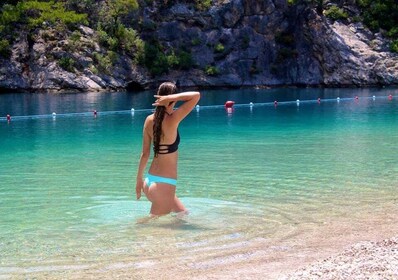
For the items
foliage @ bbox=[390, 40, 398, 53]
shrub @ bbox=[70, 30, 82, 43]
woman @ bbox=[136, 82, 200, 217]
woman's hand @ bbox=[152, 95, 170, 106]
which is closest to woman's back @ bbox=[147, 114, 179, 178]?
woman @ bbox=[136, 82, 200, 217]

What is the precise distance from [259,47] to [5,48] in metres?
23.2

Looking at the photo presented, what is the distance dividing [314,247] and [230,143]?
12.3 m

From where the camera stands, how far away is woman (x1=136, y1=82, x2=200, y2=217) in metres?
8.39

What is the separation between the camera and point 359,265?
6.32 meters

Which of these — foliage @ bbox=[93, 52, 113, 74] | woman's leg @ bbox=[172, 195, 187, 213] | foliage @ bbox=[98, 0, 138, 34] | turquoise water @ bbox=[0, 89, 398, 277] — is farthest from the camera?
foliage @ bbox=[98, 0, 138, 34]

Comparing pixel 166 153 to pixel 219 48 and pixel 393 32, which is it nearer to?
pixel 219 48

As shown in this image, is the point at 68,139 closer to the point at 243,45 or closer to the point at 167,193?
the point at 167,193

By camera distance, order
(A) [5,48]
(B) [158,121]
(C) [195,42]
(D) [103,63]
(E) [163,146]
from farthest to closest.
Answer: (C) [195,42] → (D) [103,63] → (A) [5,48] → (E) [163,146] → (B) [158,121]

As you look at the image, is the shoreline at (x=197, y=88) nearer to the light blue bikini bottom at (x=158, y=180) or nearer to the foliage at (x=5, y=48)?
the foliage at (x=5, y=48)

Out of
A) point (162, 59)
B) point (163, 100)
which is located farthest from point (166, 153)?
point (162, 59)

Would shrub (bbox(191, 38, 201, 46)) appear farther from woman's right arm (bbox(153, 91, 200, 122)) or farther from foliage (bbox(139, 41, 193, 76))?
woman's right arm (bbox(153, 91, 200, 122))

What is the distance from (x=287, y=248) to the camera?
7785 mm

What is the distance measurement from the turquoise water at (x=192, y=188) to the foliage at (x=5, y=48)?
27170mm

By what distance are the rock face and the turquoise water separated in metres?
31.6
